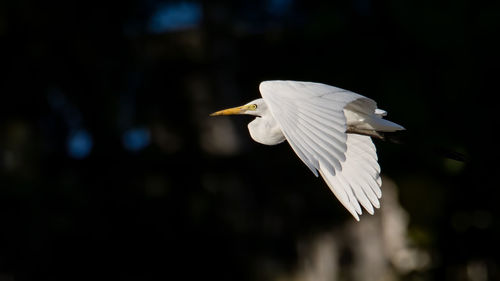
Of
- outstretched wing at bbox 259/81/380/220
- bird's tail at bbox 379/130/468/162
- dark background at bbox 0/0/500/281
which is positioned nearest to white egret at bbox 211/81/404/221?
outstretched wing at bbox 259/81/380/220

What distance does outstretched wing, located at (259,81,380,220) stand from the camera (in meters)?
2.46

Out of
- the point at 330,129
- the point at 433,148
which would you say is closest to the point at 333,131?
the point at 330,129

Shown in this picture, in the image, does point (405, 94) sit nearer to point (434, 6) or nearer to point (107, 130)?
point (434, 6)

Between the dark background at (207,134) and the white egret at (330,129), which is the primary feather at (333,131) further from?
Answer: the dark background at (207,134)

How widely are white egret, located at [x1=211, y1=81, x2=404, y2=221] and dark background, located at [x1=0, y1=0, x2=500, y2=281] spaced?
3505 millimetres

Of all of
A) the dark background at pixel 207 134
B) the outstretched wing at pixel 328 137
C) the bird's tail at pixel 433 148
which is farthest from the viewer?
the dark background at pixel 207 134


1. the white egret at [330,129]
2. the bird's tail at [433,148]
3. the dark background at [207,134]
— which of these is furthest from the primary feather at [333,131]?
the dark background at [207,134]

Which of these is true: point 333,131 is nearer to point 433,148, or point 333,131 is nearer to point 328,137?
point 328,137

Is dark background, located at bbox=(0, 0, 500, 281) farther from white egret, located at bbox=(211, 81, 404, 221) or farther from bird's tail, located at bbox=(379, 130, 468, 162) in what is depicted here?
white egret, located at bbox=(211, 81, 404, 221)

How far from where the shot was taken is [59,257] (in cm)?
745

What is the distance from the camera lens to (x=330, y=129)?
2541mm

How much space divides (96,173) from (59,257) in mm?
798

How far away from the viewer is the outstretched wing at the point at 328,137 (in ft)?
8.06

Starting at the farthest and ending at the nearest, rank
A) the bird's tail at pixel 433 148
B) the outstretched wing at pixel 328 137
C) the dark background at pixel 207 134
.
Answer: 1. the dark background at pixel 207 134
2. the bird's tail at pixel 433 148
3. the outstretched wing at pixel 328 137
